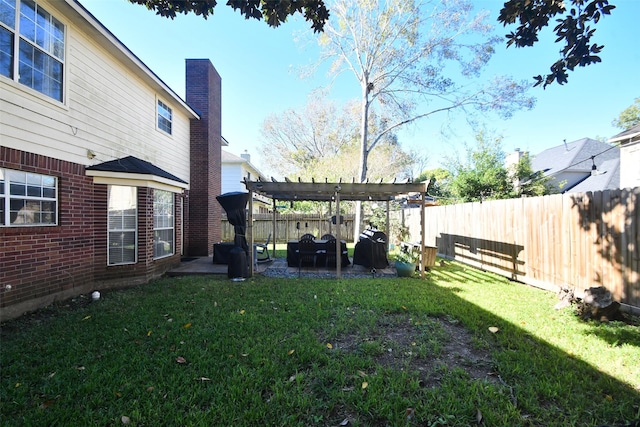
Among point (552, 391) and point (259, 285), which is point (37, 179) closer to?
point (259, 285)

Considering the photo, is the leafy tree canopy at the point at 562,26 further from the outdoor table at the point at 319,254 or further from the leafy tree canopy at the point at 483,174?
the leafy tree canopy at the point at 483,174

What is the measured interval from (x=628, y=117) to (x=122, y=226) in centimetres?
3803

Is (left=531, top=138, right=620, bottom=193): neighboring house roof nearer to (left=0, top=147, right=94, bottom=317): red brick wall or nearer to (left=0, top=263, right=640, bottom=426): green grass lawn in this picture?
(left=0, top=263, right=640, bottom=426): green grass lawn

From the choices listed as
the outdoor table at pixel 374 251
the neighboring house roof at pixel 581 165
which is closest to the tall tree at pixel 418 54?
the outdoor table at pixel 374 251

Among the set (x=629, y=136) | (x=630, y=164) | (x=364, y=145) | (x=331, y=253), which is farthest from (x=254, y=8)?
(x=630, y=164)

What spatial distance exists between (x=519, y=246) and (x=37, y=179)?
34.0ft

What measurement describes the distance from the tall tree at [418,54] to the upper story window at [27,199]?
37.5 feet

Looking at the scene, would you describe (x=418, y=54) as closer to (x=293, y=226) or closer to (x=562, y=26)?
(x=293, y=226)

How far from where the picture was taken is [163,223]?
853cm

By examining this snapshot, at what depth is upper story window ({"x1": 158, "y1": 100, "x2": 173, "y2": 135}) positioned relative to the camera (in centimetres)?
949

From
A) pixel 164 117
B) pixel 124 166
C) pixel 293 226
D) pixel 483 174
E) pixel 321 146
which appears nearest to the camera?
pixel 124 166

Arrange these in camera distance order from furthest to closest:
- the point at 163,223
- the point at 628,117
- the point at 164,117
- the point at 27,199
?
the point at 628,117, the point at 164,117, the point at 163,223, the point at 27,199

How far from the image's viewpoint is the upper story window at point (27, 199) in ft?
15.2

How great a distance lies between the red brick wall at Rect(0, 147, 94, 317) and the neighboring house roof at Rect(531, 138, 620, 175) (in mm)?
23595
